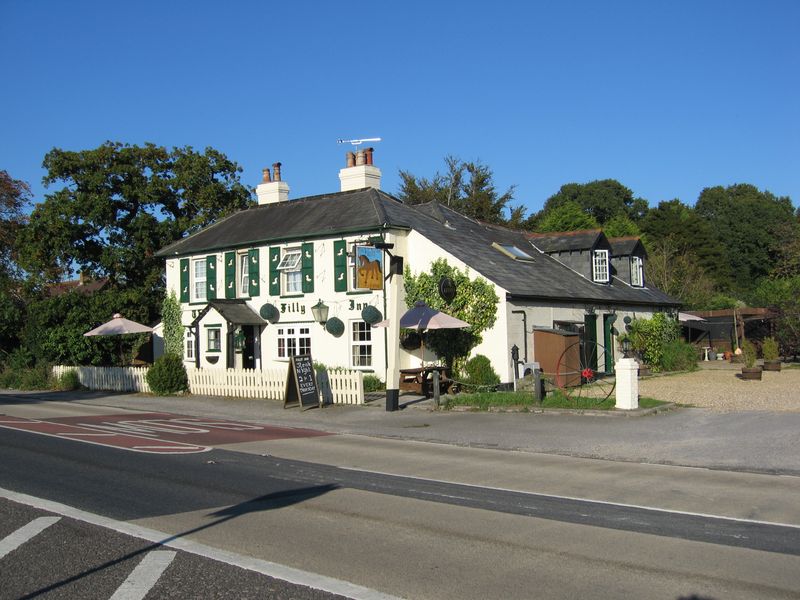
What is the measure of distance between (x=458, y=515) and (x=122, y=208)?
112ft

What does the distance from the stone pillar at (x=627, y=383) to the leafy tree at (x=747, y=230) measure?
5755 centimetres

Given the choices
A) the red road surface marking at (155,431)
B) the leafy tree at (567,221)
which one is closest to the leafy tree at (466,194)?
the leafy tree at (567,221)

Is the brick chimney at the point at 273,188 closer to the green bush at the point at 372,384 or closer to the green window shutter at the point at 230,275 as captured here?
the green window shutter at the point at 230,275

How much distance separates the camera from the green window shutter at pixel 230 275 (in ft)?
95.9

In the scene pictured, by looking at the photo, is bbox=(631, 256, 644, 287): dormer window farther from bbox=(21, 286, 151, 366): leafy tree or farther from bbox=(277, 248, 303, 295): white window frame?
→ bbox=(21, 286, 151, 366): leafy tree

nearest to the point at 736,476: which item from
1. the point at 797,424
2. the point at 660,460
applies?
the point at 660,460

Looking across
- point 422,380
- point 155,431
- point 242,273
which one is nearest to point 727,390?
point 422,380

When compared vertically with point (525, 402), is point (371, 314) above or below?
above

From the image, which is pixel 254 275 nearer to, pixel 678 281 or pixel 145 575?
pixel 145 575

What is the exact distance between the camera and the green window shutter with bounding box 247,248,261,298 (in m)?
28.5

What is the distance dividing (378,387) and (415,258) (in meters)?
4.41

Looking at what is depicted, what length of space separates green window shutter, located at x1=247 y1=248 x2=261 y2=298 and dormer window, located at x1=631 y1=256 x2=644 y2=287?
15488 mm

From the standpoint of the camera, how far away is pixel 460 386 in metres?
23.5

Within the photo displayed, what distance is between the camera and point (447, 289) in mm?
23906
